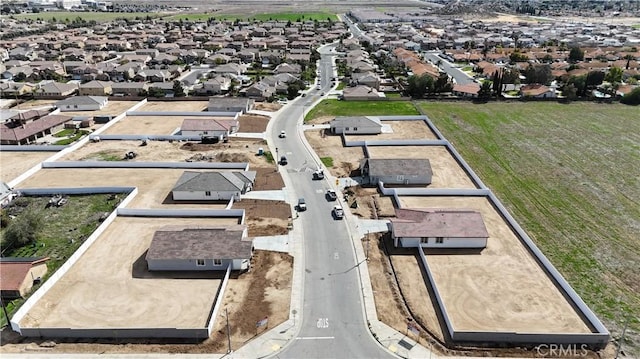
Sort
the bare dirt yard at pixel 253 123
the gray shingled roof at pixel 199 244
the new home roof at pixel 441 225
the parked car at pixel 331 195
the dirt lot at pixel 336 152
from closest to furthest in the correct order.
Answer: the gray shingled roof at pixel 199 244 < the new home roof at pixel 441 225 < the parked car at pixel 331 195 < the dirt lot at pixel 336 152 < the bare dirt yard at pixel 253 123

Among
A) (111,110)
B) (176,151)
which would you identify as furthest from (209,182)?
(111,110)

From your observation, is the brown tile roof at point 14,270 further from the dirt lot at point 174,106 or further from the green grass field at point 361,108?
the green grass field at point 361,108

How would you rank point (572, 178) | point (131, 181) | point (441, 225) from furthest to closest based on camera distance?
point (572, 178)
point (131, 181)
point (441, 225)

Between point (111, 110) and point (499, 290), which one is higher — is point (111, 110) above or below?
above

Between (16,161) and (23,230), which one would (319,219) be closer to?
(23,230)

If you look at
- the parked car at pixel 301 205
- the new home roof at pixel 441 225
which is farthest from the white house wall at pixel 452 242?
the parked car at pixel 301 205

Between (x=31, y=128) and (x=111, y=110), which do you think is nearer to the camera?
(x=31, y=128)
